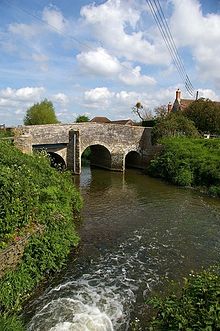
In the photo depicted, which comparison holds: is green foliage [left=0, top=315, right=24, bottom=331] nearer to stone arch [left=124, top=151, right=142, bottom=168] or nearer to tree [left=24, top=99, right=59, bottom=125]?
stone arch [left=124, top=151, right=142, bottom=168]

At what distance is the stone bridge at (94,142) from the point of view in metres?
22.6

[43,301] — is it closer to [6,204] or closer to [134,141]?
[6,204]

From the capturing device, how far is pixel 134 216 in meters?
13.8

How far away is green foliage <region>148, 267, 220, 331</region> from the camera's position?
4.05 meters

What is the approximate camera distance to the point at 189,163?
22.2 m

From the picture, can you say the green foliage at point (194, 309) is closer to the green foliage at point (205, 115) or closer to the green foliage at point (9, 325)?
the green foliage at point (9, 325)

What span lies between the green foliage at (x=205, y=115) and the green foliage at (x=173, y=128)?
2728mm

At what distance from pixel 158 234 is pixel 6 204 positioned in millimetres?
6281

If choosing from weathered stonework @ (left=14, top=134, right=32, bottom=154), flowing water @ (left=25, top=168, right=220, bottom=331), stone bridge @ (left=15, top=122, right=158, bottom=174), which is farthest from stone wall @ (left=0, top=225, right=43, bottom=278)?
stone bridge @ (left=15, top=122, right=158, bottom=174)

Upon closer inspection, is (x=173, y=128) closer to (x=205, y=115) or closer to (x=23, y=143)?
(x=205, y=115)

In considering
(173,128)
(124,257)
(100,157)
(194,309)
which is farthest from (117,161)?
(194,309)

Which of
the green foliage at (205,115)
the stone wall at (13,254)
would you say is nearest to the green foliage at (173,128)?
the green foliage at (205,115)

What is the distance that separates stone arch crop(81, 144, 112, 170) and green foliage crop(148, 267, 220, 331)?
21850 millimetres

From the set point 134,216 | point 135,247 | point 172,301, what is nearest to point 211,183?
point 134,216
